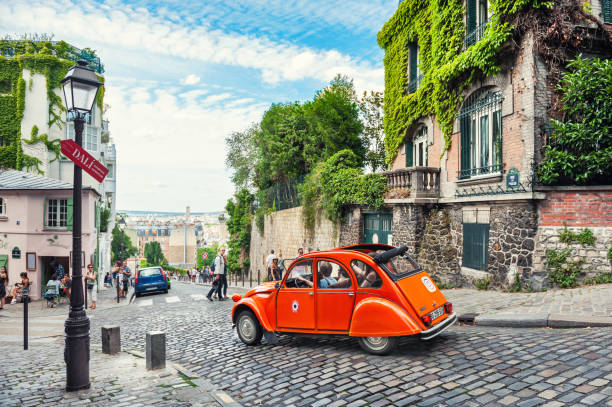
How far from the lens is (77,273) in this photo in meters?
5.93

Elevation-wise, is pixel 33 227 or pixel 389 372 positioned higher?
pixel 33 227

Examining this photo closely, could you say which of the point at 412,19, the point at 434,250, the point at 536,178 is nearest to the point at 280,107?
the point at 412,19

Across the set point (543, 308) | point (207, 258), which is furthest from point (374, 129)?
point (207, 258)

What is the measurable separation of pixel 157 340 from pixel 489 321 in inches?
222

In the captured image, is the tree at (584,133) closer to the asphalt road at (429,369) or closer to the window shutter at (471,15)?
the window shutter at (471,15)

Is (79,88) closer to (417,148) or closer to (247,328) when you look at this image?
(247,328)

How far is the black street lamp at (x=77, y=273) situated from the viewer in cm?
565

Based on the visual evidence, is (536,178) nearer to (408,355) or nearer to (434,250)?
(434,250)

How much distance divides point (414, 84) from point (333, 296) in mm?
11974

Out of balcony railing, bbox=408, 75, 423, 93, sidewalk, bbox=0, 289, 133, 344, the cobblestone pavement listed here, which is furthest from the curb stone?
balcony railing, bbox=408, 75, 423, 93

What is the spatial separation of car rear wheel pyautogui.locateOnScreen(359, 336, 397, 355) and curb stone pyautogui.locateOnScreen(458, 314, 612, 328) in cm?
252

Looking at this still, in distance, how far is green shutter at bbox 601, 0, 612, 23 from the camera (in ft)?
34.4

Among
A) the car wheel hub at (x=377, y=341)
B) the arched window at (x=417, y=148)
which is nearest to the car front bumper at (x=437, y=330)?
the car wheel hub at (x=377, y=341)

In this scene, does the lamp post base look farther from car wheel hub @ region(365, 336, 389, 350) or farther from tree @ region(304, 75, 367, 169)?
tree @ region(304, 75, 367, 169)
